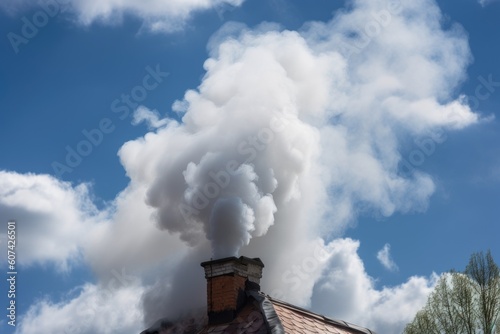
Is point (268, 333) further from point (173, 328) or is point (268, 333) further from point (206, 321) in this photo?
point (173, 328)

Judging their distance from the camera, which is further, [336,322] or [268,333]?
[336,322]

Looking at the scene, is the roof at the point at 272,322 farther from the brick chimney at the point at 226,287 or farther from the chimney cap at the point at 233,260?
the chimney cap at the point at 233,260

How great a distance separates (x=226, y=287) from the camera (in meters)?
20.0

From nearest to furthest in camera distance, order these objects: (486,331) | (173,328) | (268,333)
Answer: (268,333)
(173,328)
(486,331)

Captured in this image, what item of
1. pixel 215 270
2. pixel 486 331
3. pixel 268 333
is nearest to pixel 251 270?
pixel 215 270

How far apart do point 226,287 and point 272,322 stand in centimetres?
203

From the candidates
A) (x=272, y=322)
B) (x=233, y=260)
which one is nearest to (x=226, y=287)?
(x=233, y=260)

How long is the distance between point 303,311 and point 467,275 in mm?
15281

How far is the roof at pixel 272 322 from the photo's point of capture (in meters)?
18.7

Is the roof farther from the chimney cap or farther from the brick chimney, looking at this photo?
the chimney cap

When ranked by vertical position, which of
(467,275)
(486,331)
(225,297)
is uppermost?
(467,275)

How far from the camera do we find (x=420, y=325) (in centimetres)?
3406

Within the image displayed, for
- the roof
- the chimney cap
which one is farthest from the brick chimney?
the roof

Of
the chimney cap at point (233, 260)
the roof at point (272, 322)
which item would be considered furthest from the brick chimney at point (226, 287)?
the roof at point (272, 322)
